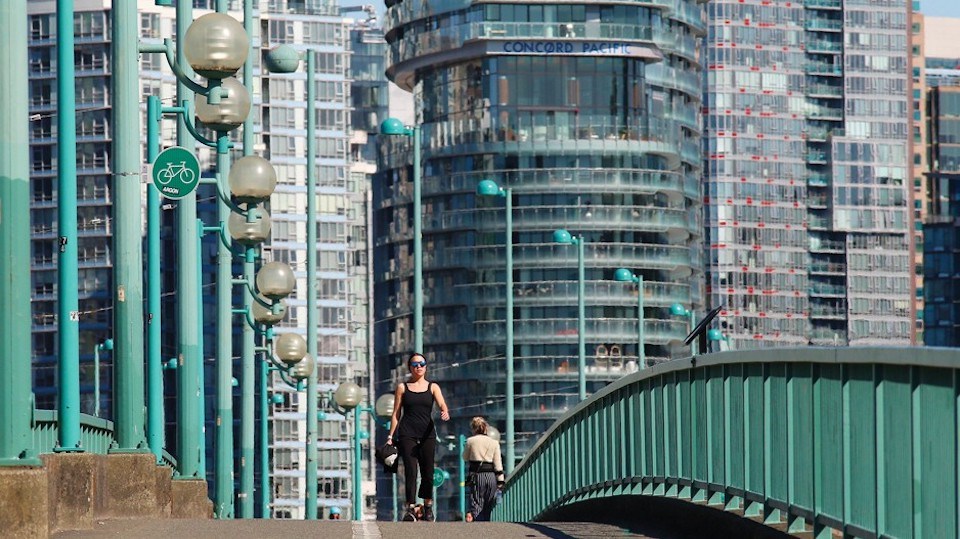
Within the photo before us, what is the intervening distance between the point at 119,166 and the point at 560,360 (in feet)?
341

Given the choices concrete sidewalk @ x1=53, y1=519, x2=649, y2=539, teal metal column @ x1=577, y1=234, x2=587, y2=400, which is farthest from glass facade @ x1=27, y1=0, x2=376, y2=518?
concrete sidewalk @ x1=53, y1=519, x2=649, y2=539

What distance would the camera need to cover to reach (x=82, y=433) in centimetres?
2159

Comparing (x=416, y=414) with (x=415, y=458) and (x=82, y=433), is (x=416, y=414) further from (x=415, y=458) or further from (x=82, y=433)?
(x=82, y=433)

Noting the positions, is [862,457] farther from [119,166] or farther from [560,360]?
[560,360]

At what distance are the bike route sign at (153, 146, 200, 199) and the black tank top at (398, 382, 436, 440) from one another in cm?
291

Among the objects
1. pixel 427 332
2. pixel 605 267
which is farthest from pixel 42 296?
pixel 605 267

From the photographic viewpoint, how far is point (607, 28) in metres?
127

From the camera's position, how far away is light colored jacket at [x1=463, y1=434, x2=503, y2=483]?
27.2 metres

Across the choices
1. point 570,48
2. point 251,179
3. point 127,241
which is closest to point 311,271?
point 251,179

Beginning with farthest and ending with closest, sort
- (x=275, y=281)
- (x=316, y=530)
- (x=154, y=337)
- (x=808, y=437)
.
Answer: (x=275, y=281)
(x=154, y=337)
(x=316, y=530)
(x=808, y=437)

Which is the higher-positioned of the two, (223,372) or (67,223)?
(67,223)

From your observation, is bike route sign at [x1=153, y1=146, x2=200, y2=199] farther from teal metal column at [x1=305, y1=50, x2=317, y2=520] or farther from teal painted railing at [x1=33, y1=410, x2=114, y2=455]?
teal metal column at [x1=305, y1=50, x2=317, y2=520]

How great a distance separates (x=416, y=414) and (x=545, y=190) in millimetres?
104950

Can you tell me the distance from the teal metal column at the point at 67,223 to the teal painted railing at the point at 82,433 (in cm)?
35
